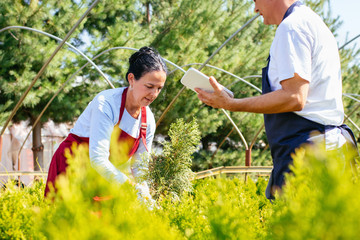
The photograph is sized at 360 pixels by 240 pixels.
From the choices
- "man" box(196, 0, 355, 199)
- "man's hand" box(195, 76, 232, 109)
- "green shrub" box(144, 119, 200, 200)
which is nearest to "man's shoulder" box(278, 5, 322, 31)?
"man" box(196, 0, 355, 199)

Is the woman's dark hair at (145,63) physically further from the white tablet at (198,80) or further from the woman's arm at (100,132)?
the white tablet at (198,80)

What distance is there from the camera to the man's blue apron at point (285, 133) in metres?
1.73

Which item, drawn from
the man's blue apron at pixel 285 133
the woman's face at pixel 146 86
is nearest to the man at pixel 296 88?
the man's blue apron at pixel 285 133

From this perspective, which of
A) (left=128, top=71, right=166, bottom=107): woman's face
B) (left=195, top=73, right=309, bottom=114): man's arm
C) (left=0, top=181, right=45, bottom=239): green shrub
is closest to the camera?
(left=0, top=181, right=45, bottom=239): green shrub

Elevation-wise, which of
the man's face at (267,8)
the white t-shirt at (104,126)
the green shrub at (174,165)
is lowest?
the green shrub at (174,165)

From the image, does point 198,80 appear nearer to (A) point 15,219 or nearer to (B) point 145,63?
(B) point 145,63

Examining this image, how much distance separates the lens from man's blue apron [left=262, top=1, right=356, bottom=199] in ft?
5.68

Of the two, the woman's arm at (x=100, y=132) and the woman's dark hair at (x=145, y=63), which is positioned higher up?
the woman's dark hair at (x=145, y=63)

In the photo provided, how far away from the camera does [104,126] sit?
7.15 feet

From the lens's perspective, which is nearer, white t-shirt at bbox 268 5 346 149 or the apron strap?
white t-shirt at bbox 268 5 346 149

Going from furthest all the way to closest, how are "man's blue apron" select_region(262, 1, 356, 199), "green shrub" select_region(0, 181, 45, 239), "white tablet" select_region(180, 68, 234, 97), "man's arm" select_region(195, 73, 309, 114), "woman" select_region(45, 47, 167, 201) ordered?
"woman" select_region(45, 47, 167, 201) → "white tablet" select_region(180, 68, 234, 97) → "man's blue apron" select_region(262, 1, 356, 199) → "man's arm" select_region(195, 73, 309, 114) → "green shrub" select_region(0, 181, 45, 239)

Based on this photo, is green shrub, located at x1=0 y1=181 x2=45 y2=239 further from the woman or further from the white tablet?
the white tablet

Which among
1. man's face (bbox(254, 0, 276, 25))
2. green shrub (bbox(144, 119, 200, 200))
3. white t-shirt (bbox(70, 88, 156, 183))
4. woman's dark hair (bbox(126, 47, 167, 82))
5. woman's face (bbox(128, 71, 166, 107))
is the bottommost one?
green shrub (bbox(144, 119, 200, 200))

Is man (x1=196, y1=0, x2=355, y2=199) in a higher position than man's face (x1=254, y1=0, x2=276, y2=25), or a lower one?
lower
